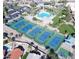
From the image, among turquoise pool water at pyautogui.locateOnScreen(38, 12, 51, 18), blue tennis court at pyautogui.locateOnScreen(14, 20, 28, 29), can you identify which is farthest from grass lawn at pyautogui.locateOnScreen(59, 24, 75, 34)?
blue tennis court at pyautogui.locateOnScreen(14, 20, 28, 29)

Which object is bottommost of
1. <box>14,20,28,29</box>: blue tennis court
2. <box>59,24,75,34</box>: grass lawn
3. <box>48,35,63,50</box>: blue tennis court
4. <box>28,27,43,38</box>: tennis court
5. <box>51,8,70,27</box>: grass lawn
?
<box>48,35,63,50</box>: blue tennis court

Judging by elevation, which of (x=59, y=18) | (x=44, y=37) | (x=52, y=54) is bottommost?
(x=52, y=54)

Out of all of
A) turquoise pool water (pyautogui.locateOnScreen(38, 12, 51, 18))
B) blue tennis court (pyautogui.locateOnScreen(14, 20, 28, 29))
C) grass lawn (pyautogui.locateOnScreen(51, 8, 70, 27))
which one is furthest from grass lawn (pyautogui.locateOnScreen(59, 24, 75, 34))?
blue tennis court (pyautogui.locateOnScreen(14, 20, 28, 29))

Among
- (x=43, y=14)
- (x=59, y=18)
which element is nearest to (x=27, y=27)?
(x=43, y=14)

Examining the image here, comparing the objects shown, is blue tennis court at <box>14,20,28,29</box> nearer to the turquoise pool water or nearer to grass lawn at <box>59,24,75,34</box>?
the turquoise pool water

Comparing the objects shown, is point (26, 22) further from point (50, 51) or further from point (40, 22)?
point (50, 51)

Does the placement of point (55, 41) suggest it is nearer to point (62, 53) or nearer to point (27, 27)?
point (62, 53)

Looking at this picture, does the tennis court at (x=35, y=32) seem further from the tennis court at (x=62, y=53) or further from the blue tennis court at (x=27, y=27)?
the tennis court at (x=62, y=53)

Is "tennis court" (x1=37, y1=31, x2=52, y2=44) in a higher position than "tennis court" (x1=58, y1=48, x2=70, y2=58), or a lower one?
higher
